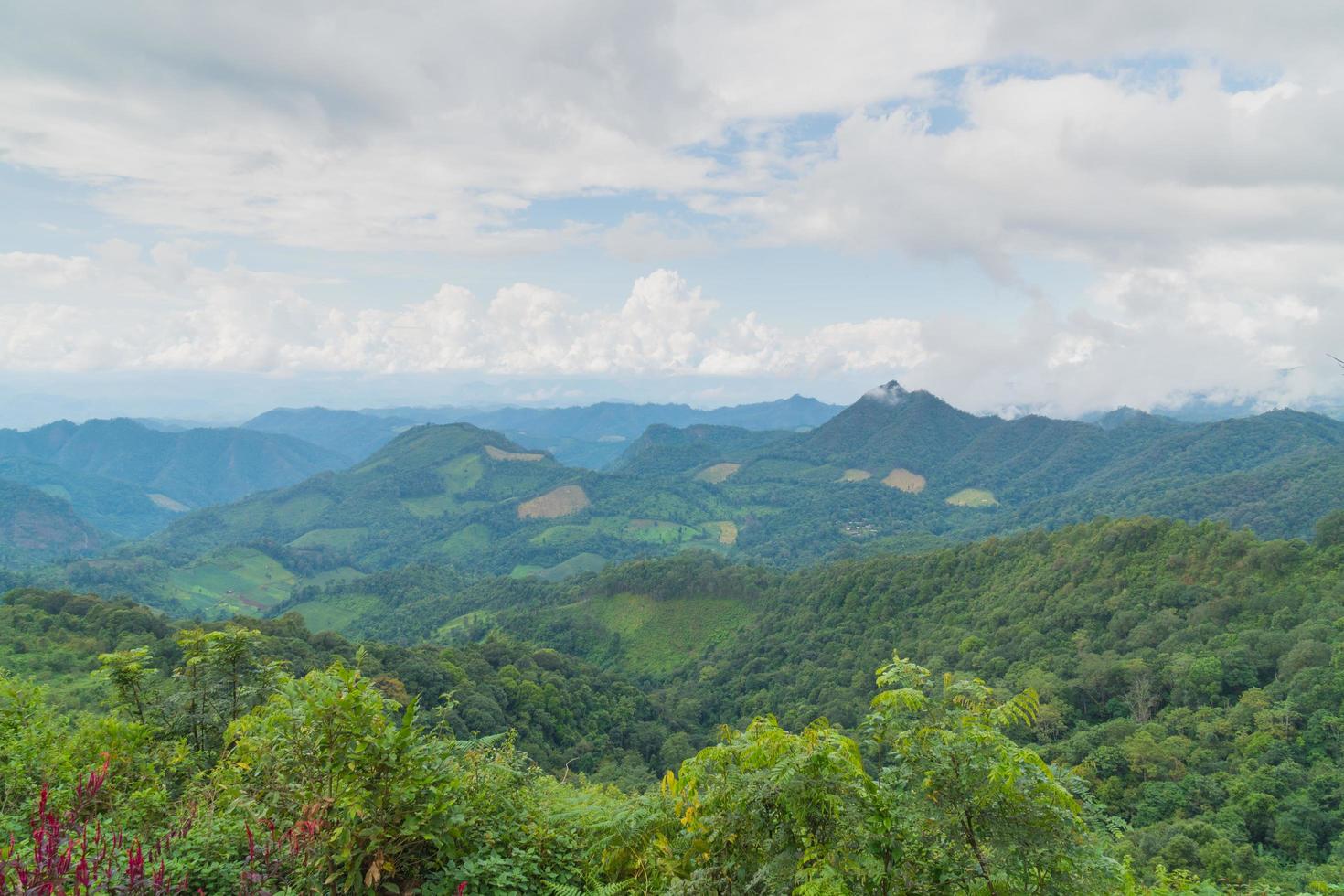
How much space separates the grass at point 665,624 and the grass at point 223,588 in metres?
104

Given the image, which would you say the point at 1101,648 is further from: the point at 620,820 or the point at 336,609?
the point at 336,609

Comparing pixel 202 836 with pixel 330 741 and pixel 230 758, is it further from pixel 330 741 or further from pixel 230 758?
pixel 230 758

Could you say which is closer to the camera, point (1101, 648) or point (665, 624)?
point (1101, 648)

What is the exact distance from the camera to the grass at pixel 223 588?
170125 millimetres

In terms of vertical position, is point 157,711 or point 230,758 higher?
point 230,758

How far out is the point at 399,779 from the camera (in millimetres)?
6301

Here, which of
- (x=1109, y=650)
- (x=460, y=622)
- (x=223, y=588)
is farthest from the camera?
(x=223, y=588)

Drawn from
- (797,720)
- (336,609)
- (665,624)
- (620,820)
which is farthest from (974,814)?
(336,609)

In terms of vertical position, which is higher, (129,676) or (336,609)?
(129,676)

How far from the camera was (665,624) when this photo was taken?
410ft

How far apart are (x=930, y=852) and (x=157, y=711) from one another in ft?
53.4

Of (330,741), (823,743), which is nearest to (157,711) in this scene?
(330,741)

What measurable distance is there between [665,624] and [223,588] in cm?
14373

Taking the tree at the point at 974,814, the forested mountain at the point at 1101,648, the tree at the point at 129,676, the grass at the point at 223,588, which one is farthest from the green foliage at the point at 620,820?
the grass at the point at 223,588
